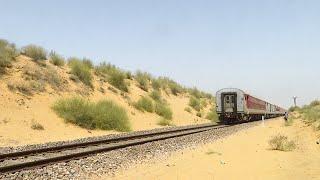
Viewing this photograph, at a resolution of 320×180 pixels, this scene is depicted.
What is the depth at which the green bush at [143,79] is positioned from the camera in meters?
54.5

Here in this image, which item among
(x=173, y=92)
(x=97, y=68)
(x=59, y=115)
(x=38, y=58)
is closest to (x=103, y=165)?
(x=59, y=115)

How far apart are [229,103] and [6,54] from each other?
65.6ft

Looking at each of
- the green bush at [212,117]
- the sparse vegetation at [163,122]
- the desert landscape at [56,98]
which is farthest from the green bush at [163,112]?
the green bush at [212,117]

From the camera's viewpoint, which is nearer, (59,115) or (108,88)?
(59,115)

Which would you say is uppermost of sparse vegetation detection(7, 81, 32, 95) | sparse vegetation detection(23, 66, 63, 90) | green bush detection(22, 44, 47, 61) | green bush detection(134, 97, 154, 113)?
green bush detection(22, 44, 47, 61)

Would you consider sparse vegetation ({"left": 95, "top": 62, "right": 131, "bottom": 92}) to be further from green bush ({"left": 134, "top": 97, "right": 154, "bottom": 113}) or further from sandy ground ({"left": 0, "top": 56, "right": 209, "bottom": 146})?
green bush ({"left": 134, "top": 97, "right": 154, "bottom": 113})

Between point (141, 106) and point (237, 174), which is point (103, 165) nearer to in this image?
point (237, 174)

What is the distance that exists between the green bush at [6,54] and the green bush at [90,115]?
5.46 m

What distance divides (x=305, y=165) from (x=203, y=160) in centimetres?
310

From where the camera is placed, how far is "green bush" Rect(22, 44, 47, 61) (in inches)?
1586

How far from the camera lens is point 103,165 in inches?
550

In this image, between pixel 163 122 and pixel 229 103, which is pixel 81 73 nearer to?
pixel 163 122

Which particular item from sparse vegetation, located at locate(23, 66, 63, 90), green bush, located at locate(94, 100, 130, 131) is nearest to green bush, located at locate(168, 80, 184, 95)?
sparse vegetation, located at locate(23, 66, 63, 90)

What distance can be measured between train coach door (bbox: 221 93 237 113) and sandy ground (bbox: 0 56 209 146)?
16.5ft
